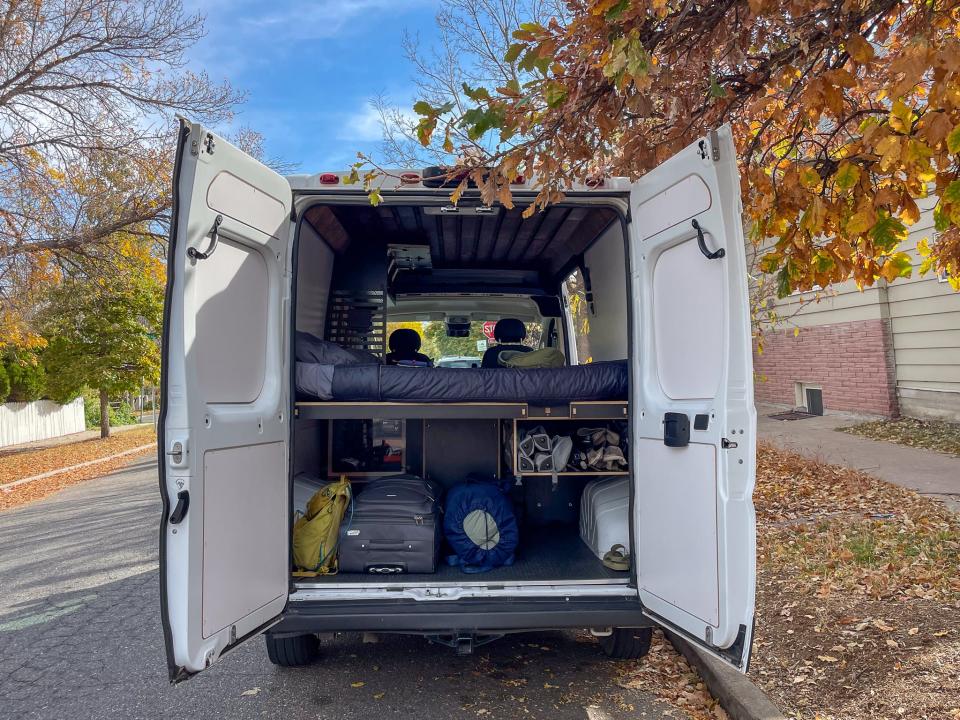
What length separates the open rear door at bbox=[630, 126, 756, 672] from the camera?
9.03ft

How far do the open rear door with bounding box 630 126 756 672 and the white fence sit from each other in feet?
74.0

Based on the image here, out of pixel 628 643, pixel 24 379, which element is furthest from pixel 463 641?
pixel 24 379

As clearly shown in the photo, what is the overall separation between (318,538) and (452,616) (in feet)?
3.20

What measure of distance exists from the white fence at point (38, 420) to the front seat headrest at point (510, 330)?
797 inches

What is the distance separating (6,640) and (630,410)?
447cm

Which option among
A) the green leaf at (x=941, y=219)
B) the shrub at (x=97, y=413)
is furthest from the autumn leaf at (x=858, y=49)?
the shrub at (x=97, y=413)

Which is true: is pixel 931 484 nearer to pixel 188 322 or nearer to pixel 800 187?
pixel 800 187

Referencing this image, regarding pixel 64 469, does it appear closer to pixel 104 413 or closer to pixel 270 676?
pixel 104 413

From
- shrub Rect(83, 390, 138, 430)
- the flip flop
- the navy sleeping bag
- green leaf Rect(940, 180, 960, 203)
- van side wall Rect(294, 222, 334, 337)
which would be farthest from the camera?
shrub Rect(83, 390, 138, 430)

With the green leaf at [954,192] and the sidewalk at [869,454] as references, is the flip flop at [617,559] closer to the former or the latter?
the green leaf at [954,192]

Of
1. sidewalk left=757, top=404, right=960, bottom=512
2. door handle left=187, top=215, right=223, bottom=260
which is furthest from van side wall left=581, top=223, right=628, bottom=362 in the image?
sidewalk left=757, top=404, right=960, bottom=512

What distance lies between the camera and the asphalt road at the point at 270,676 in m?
3.57

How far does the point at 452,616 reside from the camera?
129 inches

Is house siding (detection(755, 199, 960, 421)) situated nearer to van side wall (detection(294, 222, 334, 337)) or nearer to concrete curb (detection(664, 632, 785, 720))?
concrete curb (detection(664, 632, 785, 720))
